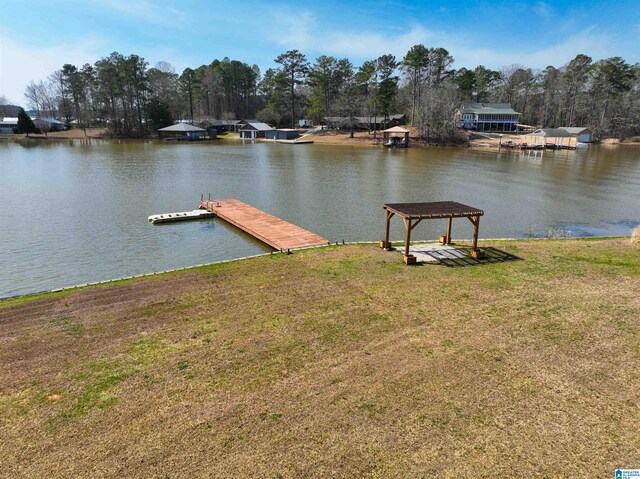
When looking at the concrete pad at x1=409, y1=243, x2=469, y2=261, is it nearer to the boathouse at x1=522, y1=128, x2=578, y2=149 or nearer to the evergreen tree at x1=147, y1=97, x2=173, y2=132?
the boathouse at x1=522, y1=128, x2=578, y2=149

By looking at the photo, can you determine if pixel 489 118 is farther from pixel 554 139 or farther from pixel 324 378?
pixel 324 378

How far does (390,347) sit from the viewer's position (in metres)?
7.54

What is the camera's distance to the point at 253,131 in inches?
3317

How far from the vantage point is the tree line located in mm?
77188

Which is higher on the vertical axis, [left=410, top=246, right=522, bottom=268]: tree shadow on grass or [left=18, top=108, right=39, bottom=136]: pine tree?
[left=18, top=108, right=39, bottom=136]: pine tree

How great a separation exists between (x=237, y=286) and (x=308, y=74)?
3400 inches

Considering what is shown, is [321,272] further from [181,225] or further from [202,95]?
[202,95]

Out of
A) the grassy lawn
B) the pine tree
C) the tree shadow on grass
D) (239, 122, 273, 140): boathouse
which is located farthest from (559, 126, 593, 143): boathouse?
the pine tree

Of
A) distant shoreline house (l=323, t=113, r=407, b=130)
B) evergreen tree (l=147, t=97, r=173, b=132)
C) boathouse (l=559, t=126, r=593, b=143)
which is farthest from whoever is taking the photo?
evergreen tree (l=147, t=97, r=173, b=132)

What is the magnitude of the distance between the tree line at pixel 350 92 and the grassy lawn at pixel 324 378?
66.3 m

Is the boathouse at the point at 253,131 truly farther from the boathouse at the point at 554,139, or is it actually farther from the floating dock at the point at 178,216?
the floating dock at the point at 178,216

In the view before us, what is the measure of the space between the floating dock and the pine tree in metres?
82.5

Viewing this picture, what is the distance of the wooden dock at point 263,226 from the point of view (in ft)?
50.2

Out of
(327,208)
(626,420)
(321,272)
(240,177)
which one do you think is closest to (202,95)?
(240,177)
